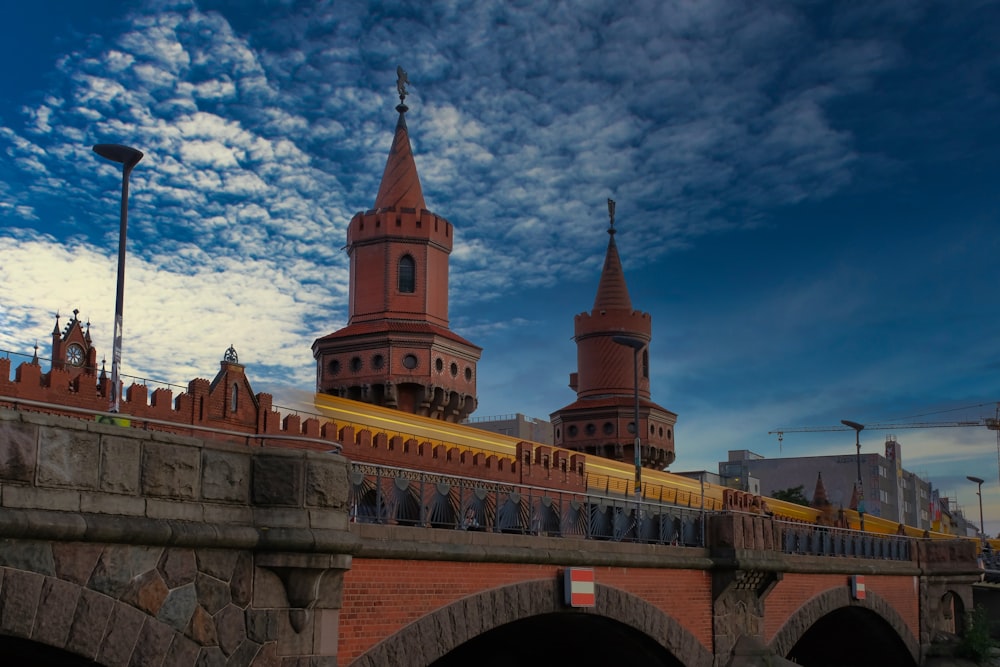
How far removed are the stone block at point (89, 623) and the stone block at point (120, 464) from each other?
3.05 feet

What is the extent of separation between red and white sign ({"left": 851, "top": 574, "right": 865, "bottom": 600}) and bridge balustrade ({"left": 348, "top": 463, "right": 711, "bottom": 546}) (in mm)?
10000

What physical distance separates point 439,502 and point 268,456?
5.05 metres

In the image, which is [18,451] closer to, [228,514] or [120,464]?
[120,464]

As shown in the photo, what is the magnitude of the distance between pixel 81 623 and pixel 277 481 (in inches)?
96.6

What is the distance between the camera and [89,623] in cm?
952

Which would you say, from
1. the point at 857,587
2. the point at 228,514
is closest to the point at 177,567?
the point at 228,514

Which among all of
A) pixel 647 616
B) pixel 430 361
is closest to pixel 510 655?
pixel 647 616

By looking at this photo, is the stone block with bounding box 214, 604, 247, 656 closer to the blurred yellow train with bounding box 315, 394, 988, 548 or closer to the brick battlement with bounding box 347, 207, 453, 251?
the blurred yellow train with bounding box 315, 394, 988, 548

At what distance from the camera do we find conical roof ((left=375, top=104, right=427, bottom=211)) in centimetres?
4931

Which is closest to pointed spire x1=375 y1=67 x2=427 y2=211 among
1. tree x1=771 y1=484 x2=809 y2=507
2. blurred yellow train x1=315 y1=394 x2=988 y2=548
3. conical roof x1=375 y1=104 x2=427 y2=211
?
conical roof x1=375 y1=104 x2=427 y2=211

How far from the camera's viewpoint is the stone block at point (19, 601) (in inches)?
355

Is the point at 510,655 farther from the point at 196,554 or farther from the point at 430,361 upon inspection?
the point at 430,361

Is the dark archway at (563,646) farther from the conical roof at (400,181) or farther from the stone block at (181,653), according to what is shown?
the conical roof at (400,181)

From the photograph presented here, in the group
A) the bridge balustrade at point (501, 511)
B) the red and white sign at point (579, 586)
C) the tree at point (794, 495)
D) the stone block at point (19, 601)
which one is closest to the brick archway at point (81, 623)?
the stone block at point (19, 601)
